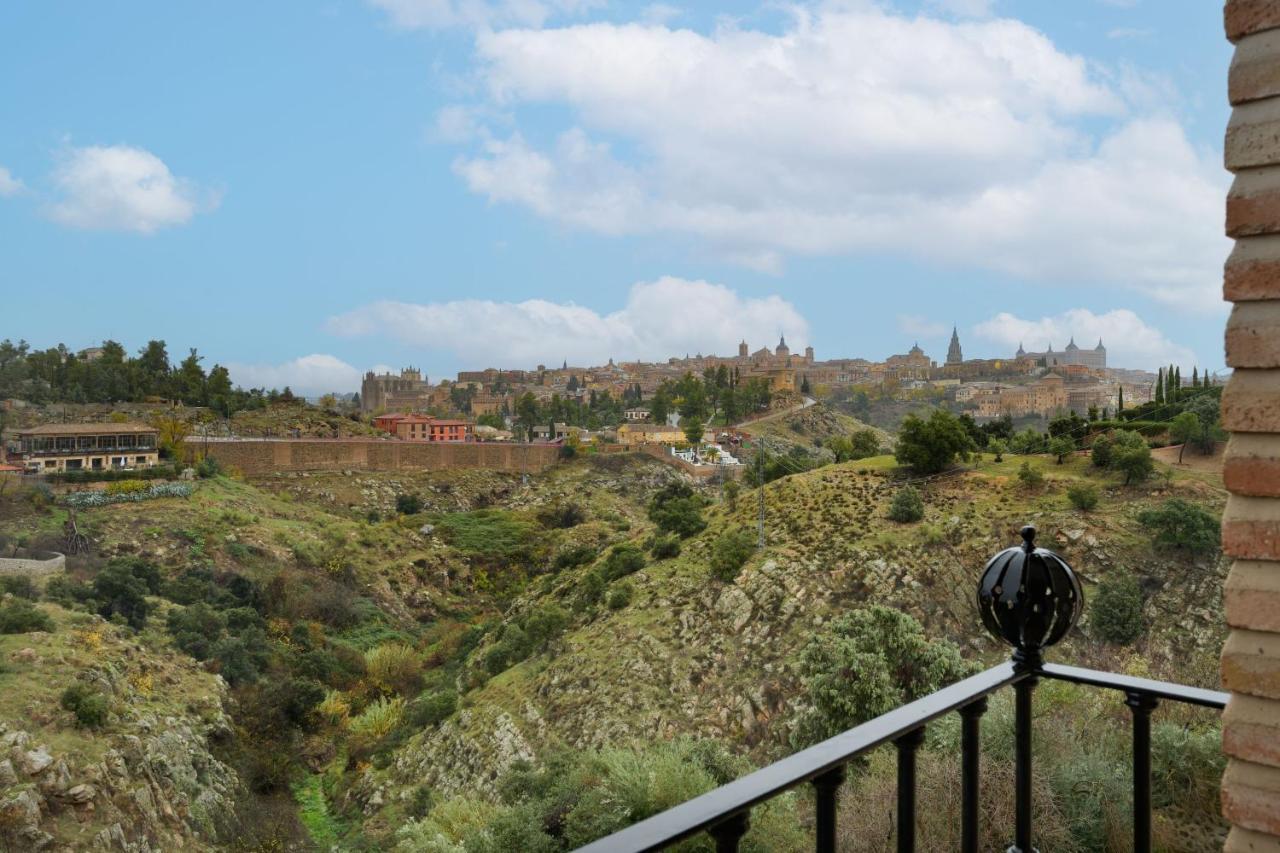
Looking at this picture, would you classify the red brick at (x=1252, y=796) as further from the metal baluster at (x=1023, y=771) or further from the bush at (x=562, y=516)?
the bush at (x=562, y=516)

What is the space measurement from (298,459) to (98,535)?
9473 millimetres

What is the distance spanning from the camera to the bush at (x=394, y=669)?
56.7ft

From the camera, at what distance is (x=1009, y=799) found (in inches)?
130

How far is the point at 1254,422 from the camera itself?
2.98ft

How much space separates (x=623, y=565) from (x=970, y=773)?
16607mm

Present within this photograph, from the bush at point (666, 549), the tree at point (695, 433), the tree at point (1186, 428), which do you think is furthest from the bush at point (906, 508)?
the tree at point (695, 433)

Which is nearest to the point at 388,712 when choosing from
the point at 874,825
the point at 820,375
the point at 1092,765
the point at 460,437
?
the point at 874,825

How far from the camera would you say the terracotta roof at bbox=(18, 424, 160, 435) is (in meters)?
25.2

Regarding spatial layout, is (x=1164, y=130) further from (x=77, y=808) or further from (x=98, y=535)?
(x=98, y=535)

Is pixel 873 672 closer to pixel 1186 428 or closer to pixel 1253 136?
pixel 1253 136

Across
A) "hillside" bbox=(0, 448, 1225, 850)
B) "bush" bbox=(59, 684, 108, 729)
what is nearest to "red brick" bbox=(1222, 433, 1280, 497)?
"hillside" bbox=(0, 448, 1225, 850)

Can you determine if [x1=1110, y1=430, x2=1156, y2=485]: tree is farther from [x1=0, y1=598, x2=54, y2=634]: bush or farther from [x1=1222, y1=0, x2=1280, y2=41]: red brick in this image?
[x1=0, y1=598, x2=54, y2=634]: bush

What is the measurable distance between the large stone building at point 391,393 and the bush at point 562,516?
35391mm

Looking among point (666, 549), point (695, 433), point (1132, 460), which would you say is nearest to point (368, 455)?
point (695, 433)
